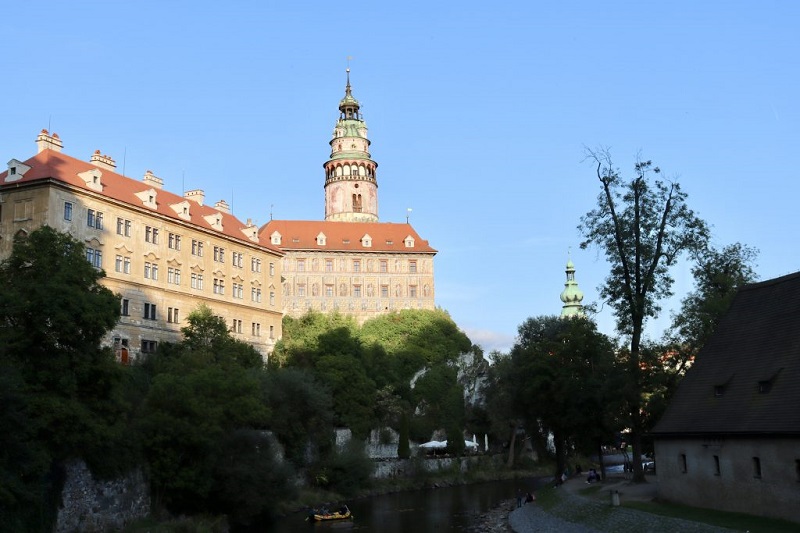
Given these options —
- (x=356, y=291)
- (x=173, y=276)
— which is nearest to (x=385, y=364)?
(x=356, y=291)

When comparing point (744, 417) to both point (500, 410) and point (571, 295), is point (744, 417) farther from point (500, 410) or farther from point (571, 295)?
point (571, 295)

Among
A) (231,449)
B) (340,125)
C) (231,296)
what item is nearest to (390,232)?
(340,125)

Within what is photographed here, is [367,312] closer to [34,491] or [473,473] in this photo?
[473,473]

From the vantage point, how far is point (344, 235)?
342ft

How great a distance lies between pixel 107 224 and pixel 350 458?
23.2 metres

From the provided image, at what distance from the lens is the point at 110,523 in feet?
111

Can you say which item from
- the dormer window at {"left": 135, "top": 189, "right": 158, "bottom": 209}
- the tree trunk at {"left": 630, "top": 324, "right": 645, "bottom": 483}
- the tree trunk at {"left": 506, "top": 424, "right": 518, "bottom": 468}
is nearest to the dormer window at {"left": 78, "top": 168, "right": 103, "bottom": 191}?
the dormer window at {"left": 135, "top": 189, "right": 158, "bottom": 209}

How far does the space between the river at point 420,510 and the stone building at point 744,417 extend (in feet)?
45.6

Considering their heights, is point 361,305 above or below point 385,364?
above

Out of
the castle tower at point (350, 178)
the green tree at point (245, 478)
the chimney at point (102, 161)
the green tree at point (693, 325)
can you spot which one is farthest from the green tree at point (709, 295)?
the castle tower at point (350, 178)

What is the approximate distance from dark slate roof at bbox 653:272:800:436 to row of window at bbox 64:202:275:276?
38.7m

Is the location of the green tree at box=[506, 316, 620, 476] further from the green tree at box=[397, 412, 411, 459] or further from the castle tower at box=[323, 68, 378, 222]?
the castle tower at box=[323, 68, 378, 222]

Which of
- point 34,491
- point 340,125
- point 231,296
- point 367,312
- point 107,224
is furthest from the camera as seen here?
point 340,125

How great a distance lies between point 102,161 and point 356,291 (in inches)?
1746
